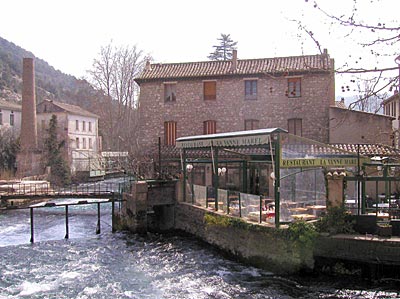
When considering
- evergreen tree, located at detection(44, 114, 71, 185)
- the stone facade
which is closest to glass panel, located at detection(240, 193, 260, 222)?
the stone facade

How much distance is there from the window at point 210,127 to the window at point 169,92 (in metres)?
2.85

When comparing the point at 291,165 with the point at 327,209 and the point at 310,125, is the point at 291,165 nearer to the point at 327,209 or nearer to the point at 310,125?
the point at 327,209

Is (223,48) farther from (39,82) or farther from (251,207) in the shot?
(39,82)

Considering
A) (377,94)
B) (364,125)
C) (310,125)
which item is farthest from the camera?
(310,125)

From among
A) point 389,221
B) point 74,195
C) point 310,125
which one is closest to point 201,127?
point 310,125

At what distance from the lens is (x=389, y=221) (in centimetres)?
1280

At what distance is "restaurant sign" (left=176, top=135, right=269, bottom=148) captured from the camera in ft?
48.6

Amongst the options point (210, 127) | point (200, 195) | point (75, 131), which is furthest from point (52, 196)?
point (75, 131)

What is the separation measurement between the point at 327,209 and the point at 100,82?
128ft

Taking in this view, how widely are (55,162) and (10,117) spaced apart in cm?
1529

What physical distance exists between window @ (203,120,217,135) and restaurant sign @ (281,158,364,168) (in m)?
14.5

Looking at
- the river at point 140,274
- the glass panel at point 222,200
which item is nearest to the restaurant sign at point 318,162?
the glass panel at point 222,200

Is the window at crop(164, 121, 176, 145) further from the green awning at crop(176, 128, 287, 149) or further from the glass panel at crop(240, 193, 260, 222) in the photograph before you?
the glass panel at crop(240, 193, 260, 222)

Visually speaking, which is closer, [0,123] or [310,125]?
[310,125]
